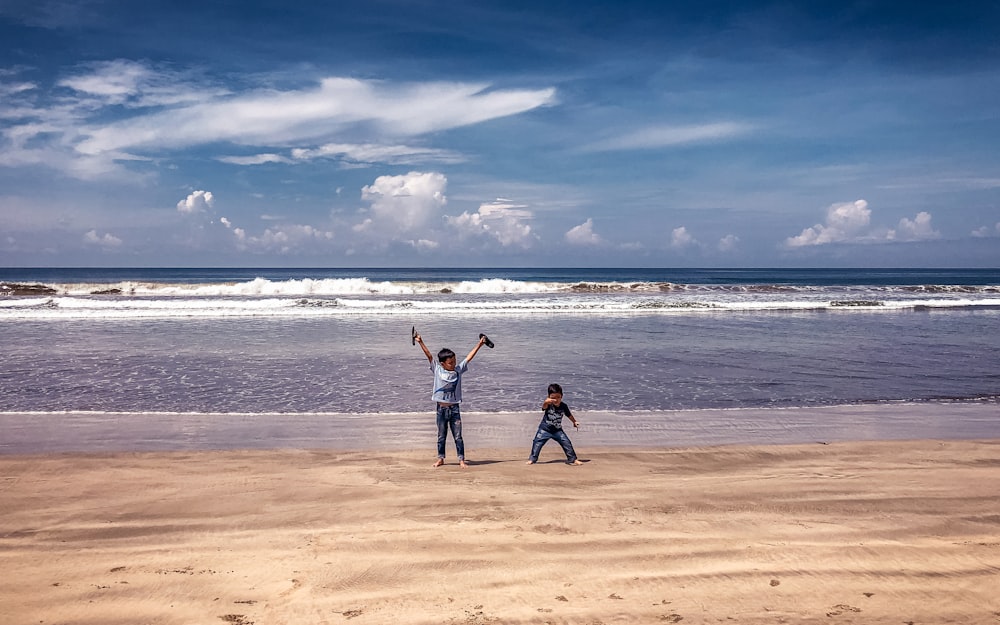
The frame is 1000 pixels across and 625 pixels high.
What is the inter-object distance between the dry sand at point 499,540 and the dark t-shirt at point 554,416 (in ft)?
1.84

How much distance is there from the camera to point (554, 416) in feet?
27.3

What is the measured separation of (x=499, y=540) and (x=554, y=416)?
300 cm

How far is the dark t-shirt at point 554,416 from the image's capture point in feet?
27.1

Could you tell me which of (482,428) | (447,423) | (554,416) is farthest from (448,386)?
(482,428)

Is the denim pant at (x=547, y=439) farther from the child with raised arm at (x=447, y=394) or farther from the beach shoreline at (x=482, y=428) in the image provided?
the beach shoreline at (x=482, y=428)

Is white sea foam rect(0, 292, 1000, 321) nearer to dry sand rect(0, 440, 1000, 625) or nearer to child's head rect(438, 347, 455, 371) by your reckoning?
child's head rect(438, 347, 455, 371)

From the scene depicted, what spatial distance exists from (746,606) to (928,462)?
4.99 m

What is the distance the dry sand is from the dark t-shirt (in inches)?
22.1

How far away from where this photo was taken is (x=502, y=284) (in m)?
52.4

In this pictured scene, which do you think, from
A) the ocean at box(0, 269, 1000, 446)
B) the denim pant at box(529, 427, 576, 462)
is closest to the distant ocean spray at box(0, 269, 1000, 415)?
the ocean at box(0, 269, 1000, 446)

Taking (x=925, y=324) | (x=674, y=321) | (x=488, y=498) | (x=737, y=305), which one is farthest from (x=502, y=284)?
(x=488, y=498)

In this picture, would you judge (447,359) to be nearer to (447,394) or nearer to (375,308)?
(447,394)

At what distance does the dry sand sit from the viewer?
440 centimetres

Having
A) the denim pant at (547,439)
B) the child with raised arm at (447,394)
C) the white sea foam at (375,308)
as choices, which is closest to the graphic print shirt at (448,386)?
the child with raised arm at (447,394)
